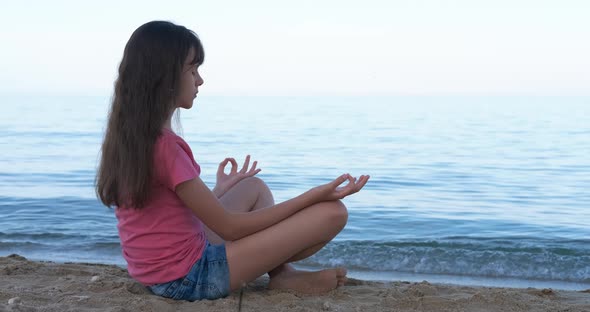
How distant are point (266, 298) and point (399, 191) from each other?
6.90 meters

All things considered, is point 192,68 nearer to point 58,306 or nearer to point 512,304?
point 58,306

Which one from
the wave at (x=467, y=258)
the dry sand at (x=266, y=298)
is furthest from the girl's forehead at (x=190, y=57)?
the wave at (x=467, y=258)

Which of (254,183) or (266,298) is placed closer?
(266,298)

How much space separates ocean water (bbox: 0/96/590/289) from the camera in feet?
20.1

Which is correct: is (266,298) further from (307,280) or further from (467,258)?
(467,258)

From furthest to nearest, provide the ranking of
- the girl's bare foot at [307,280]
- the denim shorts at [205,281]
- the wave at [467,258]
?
the wave at [467,258] < the girl's bare foot at [307,280] < the denim shorts at [205,281]

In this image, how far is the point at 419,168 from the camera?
1283 centimetres

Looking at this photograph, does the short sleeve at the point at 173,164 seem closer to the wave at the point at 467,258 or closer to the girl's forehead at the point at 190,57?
the girl's forehead at the point at 190,57

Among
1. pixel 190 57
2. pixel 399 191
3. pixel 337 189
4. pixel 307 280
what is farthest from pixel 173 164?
pixel 399 191

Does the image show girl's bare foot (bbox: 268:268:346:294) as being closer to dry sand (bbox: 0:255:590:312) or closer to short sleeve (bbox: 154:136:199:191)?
dry sand (bbox: 0:255:590:312)

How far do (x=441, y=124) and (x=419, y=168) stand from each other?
10.1 meters

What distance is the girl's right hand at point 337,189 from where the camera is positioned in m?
3.33

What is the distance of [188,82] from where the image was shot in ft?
11.0

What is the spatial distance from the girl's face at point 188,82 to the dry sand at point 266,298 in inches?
37.0
